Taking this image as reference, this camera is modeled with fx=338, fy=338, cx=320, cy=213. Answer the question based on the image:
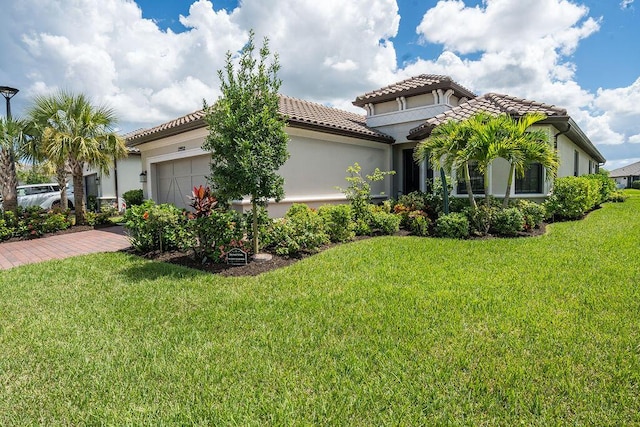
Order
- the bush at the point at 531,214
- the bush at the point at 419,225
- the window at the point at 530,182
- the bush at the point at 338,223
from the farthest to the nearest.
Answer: the window at the point at 530,182
the bush at the point at 419,225
the bush at the point at 531,214
the bush at the point at 338,223

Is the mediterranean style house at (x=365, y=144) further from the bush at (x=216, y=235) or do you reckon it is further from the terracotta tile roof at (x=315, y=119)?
the bush at (x=216, y=235)

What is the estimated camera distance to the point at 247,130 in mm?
6492

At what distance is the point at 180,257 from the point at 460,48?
13757mm

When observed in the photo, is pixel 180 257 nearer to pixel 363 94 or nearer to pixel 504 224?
pixel 504 224

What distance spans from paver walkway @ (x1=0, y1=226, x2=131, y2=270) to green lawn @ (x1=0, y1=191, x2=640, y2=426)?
2595 mm

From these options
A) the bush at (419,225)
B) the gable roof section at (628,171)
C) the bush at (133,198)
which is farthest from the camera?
the gable roof section at (628,171)

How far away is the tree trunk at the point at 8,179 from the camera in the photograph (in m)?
11.8

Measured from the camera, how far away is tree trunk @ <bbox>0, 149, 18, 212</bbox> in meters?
11.8

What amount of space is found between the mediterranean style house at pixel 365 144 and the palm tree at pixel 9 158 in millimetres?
3800

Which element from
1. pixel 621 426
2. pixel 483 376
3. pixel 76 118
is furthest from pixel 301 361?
pixel 76 118

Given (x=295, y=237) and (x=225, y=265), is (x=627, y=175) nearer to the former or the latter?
(x=295, y=237)

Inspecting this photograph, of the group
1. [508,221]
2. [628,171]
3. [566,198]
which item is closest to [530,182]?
[566,198]

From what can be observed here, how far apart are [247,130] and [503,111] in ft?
30.3

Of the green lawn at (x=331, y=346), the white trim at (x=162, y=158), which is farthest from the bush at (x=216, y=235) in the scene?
the white trim at (x=162, y=158)
